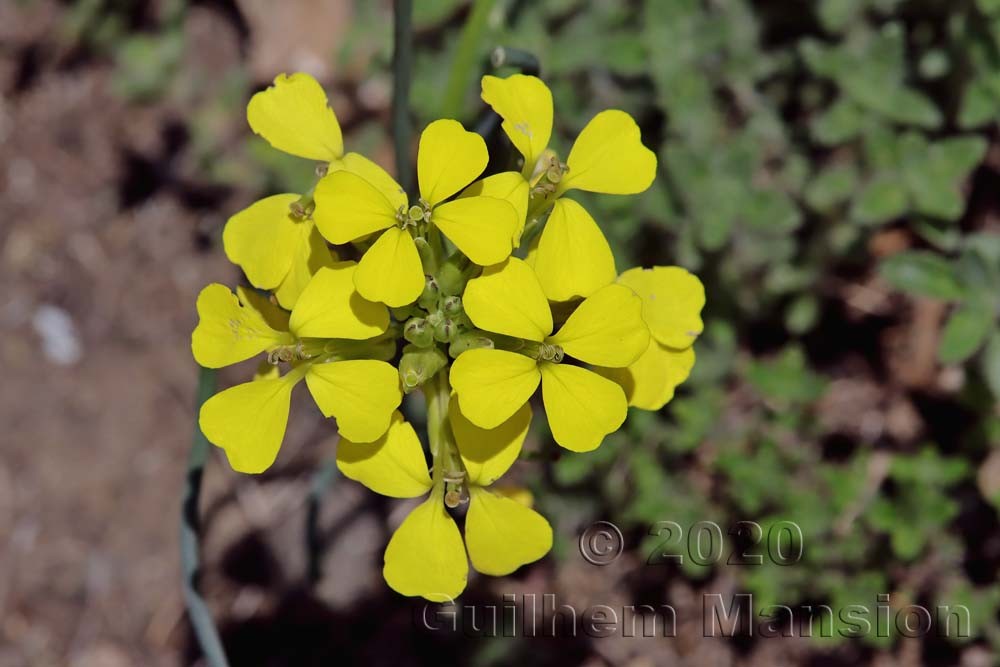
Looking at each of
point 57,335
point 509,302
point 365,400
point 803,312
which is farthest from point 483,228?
point 57,335

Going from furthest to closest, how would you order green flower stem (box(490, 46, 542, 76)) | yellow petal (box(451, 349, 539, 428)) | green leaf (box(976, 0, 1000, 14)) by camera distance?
green leaf (box(976, 0, 1000, 14))
green flower stem (box(490, 46, 542, 76))
yellow petal (box(451, 349, 539, 428))

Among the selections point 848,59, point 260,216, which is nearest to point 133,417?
Answer: point 260,216

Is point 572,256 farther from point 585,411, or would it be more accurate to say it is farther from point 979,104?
point 979,104

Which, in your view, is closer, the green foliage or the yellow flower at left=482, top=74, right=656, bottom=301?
the yellow flower at left=482, top=74, right=656, bottom=301

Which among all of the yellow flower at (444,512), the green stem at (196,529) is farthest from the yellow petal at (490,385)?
the green stem at (196,529)

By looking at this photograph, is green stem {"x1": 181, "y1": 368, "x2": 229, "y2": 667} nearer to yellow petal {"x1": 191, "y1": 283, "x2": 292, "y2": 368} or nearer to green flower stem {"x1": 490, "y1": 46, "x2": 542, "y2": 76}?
yellow petal {"x1": 191, "y1": 283, "x2": 292, "y2": 368}

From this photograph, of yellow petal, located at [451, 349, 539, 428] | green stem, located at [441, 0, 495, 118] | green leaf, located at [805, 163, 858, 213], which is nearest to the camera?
yellow petal, located at [451, 349, 539, 428]

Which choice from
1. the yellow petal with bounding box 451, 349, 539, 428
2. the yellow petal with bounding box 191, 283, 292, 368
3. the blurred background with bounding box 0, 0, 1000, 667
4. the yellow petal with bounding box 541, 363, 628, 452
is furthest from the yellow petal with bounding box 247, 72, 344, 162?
the blurred background with bounding box 0, 0, 1000, 667
